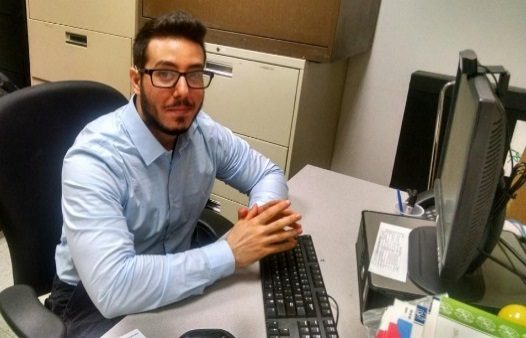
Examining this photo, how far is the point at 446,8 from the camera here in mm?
1896

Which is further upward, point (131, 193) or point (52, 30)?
point (52, 30)

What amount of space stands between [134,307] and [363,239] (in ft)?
1.70

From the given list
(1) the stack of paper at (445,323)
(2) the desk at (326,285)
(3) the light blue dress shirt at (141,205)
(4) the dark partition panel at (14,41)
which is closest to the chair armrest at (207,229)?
(3) the light blue dress shirt at (141,205)

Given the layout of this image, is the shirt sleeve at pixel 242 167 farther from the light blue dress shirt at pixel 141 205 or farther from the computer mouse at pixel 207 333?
the computer mouse at pixel 207 333

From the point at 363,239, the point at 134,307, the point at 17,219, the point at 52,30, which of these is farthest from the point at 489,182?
A: the point at 52,30

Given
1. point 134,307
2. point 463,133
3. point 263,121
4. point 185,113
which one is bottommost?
point 134,307

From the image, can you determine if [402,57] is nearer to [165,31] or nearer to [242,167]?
[242,167]

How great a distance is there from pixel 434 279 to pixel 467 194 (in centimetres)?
26

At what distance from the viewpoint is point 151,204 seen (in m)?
1.06

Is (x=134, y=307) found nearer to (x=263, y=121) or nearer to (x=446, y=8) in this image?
(x=263, y=121)

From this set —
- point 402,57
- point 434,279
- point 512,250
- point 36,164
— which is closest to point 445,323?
point 434,279

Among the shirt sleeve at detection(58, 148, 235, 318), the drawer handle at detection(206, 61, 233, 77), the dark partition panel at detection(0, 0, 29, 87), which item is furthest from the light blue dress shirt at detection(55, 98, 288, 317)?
the dark partition panel at detection(0, 0, 29, 87)

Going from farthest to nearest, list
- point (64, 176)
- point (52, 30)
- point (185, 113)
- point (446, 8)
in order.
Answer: point (52, 30), point (446, 8), point (185, 113), point (64, 176)

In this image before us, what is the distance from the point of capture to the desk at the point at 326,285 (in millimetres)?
811
